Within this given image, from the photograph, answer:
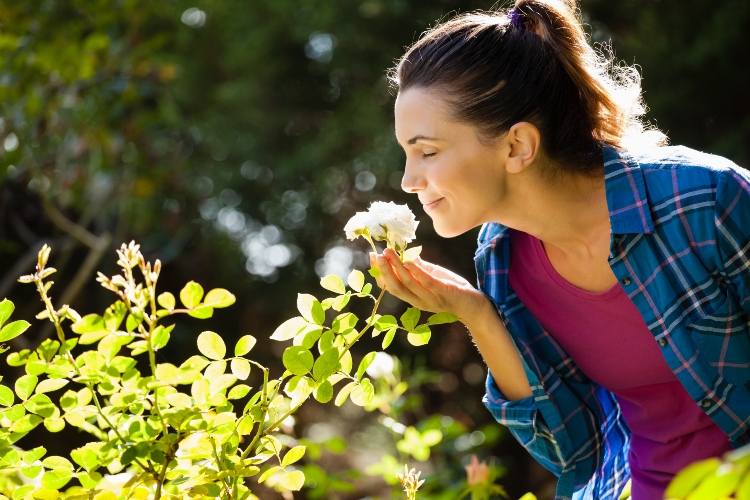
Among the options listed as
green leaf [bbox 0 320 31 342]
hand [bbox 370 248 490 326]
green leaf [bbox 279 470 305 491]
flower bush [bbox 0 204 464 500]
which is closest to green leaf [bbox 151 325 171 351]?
flower bush [bbox 0 204 464 500]

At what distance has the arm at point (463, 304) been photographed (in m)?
1.32

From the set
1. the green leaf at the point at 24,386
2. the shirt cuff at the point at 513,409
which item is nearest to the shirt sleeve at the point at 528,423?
the shirt cuff at the point at 513,409

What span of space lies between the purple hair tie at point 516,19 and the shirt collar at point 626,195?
1.03ft

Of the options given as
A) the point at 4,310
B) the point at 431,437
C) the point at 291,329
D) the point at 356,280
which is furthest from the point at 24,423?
the point at 431,437

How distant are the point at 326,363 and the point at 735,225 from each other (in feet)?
2.49

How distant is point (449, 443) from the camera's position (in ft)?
8.69

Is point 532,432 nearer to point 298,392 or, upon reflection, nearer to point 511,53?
point 298,392

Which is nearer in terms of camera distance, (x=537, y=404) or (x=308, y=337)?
(x=308, y=337)

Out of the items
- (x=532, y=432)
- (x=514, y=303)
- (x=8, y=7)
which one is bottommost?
(x=532, y=432)

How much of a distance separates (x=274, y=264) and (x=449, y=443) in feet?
3.36

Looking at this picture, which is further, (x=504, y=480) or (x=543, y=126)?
(x=504, y=480)

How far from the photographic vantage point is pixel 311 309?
1107 mm

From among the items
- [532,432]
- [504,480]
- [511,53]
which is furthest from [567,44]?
[504,480]

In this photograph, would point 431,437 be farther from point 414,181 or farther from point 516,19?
point 516,19
